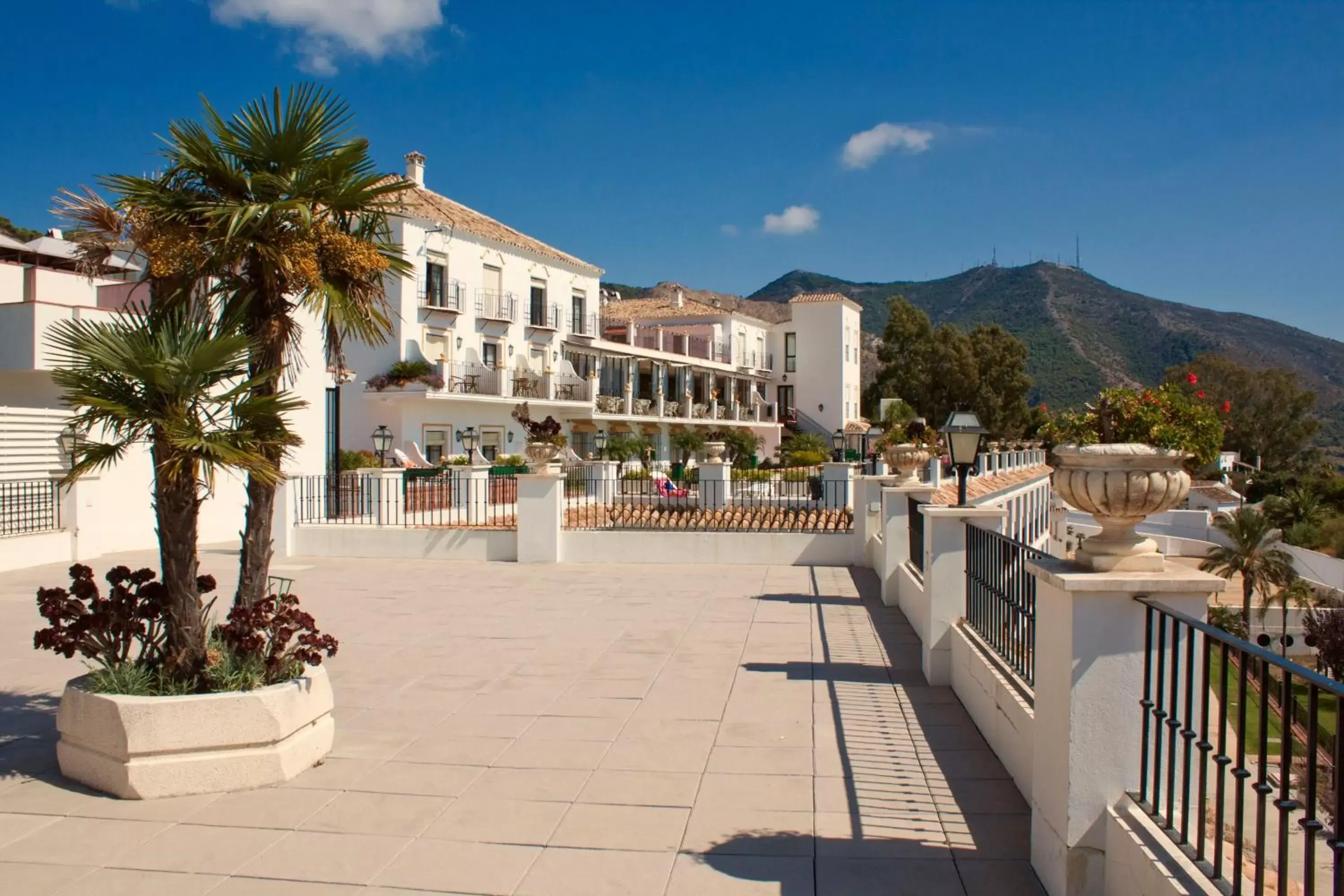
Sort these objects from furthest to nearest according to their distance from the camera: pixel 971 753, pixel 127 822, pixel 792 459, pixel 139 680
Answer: pixel 792 459, pixel 971 753, pixel 139 680, pixel 127 822

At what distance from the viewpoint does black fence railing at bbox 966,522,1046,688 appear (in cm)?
525

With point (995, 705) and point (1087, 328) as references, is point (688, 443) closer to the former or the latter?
point (995, 705)

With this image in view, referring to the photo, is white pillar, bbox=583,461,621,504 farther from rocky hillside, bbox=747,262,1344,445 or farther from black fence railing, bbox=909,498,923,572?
rocky hillside, bbox=747,262,1344,445

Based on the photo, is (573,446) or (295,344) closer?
(295,344)

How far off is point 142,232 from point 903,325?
199ft

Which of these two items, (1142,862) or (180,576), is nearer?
(1142,862)

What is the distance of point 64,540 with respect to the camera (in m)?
15.2

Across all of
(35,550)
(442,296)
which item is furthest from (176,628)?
(442,296)

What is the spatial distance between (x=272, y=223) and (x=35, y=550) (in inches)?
469

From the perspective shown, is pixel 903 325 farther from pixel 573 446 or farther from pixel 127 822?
pixel 127 822

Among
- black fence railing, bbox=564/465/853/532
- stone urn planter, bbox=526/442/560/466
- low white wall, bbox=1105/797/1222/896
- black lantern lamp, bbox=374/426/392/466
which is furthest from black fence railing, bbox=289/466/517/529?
low white wall, bbox=1105/797/1222/896

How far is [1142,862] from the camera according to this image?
126 inches

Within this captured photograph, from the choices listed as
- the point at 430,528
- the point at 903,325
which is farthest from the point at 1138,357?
the point at 430,528

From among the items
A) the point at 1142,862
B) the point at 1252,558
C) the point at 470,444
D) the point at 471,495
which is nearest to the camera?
the point at 1142,862
